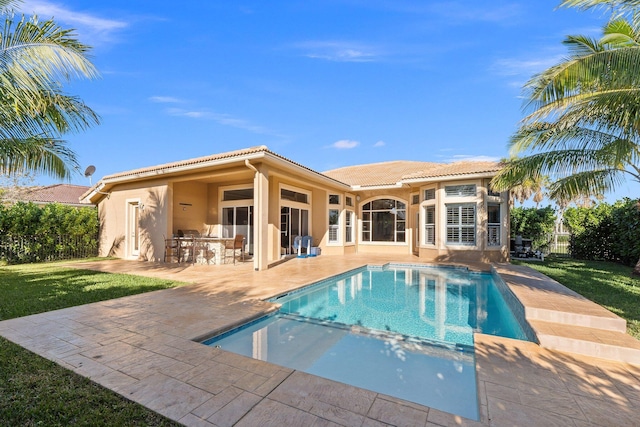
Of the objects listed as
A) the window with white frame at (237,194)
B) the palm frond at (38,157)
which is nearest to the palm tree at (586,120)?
the window with white frame at (237,194)

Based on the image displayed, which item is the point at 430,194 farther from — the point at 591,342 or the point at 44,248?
the point at 44,248

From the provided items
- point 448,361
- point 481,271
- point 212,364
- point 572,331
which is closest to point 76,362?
point 212,364

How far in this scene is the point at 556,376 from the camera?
3621 mm

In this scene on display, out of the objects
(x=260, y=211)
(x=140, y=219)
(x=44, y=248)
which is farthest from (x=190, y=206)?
(x=44, y=248)

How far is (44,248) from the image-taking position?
1372 cm

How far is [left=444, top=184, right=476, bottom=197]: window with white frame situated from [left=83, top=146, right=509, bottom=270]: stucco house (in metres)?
0.04

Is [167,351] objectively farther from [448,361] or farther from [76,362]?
[448,361]

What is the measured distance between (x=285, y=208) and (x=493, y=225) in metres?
10.1

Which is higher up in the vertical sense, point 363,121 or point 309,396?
point 363,121

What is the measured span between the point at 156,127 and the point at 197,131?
2.66 m

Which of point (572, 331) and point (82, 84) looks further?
point (82, 84)

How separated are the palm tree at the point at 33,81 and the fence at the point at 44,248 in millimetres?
8595

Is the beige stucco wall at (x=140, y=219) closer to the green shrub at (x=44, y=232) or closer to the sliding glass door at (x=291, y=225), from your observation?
the green shrub at (x=44, y=232)

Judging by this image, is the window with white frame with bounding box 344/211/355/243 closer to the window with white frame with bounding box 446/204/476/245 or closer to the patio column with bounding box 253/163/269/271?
the window with white frame with bounding box 446/204/476/245
